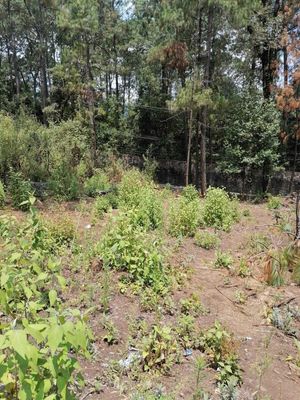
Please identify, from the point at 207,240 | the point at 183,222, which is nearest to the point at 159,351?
the point at 207,240

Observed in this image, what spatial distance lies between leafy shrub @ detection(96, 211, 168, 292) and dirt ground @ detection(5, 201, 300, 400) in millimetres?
188

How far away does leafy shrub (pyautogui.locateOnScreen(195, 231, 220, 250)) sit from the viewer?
6.19 meters

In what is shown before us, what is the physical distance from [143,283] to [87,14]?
11167 mm

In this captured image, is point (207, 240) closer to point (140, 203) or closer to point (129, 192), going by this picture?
point (140, 203)

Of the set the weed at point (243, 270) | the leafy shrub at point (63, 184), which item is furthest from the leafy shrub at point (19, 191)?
the weed at point (243, 270)

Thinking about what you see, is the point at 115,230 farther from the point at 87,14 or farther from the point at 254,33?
the point at 254,33

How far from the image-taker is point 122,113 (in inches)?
749

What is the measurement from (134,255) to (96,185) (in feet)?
18.5

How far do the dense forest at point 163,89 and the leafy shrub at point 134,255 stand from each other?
4129mm

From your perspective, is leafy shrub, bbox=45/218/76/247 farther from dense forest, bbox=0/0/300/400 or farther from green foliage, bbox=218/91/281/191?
green foliage, bbox=218/91/281/191

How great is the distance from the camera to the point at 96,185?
9781mm

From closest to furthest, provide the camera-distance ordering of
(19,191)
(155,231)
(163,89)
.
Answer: (155,231) → (19,191) → (163,89)

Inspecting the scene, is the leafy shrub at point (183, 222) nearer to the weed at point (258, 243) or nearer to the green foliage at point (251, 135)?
the weed at point (258, 243)

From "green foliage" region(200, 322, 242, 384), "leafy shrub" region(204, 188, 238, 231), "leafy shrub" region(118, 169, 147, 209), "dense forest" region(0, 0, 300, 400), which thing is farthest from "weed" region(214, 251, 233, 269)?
"leafy shrub" region(118, 169, 147, 209)
